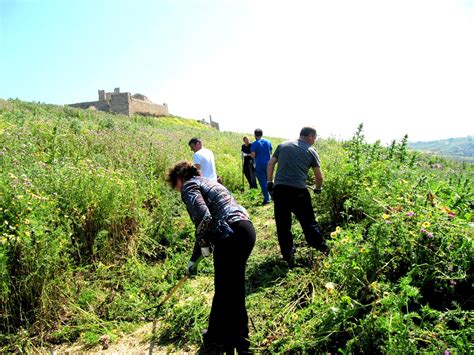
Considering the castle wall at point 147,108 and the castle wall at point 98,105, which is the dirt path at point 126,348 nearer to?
the castle wall at point 147,108

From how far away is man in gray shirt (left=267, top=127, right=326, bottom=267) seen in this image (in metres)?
4.44

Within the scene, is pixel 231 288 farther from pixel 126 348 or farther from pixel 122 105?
pixel 122 105

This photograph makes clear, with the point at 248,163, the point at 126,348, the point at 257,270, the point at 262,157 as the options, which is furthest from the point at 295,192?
the point at 248,163

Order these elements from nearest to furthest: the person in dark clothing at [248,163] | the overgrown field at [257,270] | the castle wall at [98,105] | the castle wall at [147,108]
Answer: the overgrown field at [257,270], the person in dark clothing at [248,163], the castle wall at [98,105], the castle wall at [147,108]

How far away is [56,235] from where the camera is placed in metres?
3.61

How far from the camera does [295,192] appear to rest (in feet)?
14.6

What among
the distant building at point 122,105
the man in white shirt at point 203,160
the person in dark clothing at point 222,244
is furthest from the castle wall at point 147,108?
the person in dark clothing at point 222,244

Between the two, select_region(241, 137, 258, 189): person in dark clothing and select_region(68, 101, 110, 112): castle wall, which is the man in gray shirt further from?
select_region(68, 101, 110, 112): castle wall

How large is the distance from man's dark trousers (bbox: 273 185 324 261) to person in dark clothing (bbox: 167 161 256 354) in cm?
159

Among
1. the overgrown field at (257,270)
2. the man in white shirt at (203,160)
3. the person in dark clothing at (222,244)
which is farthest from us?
the man in white shirt at (203,160)

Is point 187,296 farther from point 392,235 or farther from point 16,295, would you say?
point 392,235

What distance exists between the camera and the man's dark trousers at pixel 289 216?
4.45 m

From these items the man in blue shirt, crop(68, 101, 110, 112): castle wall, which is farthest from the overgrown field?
crop(68, 101, 110, 112): castle wall

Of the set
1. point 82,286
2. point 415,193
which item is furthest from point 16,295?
point 415,193
